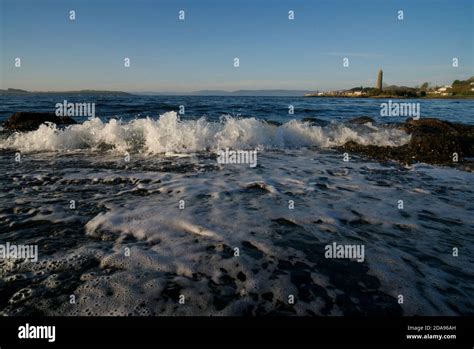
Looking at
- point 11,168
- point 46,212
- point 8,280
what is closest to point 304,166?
point 46,212

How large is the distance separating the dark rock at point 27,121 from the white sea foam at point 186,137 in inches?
91.6

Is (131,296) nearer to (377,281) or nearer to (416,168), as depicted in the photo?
(377,281)

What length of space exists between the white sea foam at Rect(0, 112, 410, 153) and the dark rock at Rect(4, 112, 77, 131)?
233 cm

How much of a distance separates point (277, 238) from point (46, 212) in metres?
3.62

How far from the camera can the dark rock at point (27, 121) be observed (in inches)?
565

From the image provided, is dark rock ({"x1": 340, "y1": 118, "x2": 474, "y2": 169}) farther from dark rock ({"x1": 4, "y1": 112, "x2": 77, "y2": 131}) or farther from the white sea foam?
dark rock ({"x1": 4, "y1": 112, "x2": 77, "y2": 131})

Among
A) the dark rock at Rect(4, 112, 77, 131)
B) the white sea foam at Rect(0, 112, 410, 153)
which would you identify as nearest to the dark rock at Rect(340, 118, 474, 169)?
the white sea foam at Rect(0, 112, 410, 153)

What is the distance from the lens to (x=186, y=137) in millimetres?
11430

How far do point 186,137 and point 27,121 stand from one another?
9099 mm

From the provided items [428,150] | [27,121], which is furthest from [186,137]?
[27,121]

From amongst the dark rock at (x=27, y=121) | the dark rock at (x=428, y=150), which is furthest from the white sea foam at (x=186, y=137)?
the dark rock at (x=27, y=121)

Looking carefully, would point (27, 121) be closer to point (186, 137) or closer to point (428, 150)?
point (186, 137)

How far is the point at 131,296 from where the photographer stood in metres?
2.92

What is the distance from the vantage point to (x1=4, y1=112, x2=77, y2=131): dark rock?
1434 cm
